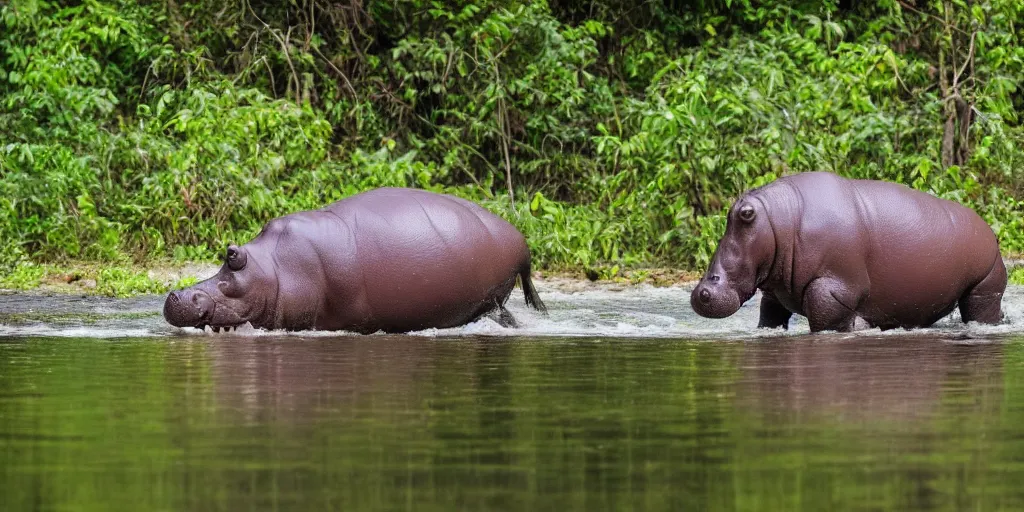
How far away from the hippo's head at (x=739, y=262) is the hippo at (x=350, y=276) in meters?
1.34

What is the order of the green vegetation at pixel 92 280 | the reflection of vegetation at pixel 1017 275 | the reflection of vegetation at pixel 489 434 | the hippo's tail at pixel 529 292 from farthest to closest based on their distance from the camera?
the reflection of vegetation at pixel 1017 275
the green vegetation at pixel 92 280
the hippo's tail at pixel 529 292
the reflection of vegetation at pixel 489 434

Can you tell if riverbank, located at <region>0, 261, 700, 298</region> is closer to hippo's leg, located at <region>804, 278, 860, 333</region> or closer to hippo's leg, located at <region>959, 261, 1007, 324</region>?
hippo's leg, located at <region>959, 261, 1007, 324</region>

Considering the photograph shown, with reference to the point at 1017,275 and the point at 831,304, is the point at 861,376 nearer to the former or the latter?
the point at 831,304

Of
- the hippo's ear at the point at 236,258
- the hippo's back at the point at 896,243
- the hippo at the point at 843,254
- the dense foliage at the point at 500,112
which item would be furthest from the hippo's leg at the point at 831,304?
the dense foliage at the point at 500,112

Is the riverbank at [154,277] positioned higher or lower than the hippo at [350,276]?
lower

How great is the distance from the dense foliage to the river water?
16.2 feet

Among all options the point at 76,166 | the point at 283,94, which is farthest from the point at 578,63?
the point at 76,166

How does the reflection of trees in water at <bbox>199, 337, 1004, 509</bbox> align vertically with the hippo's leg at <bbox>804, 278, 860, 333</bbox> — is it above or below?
above

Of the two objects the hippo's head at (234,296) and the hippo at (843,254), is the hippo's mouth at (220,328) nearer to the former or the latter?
the hippo's head at (234,296)

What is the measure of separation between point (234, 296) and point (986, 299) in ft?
14.7

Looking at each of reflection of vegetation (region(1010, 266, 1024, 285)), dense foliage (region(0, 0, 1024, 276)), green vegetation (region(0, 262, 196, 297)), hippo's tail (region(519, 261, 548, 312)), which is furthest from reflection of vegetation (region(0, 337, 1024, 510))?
dense foliage (region(0, 0, 1024, 276))

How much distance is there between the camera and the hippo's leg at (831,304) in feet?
30.8

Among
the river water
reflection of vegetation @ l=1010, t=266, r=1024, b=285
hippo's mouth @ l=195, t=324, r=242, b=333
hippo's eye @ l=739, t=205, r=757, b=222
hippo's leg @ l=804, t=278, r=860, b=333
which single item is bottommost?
reflection of vegetation @ l=1010, t=266, r=1024, b=285

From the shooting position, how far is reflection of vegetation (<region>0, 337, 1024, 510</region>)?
4160 mm
